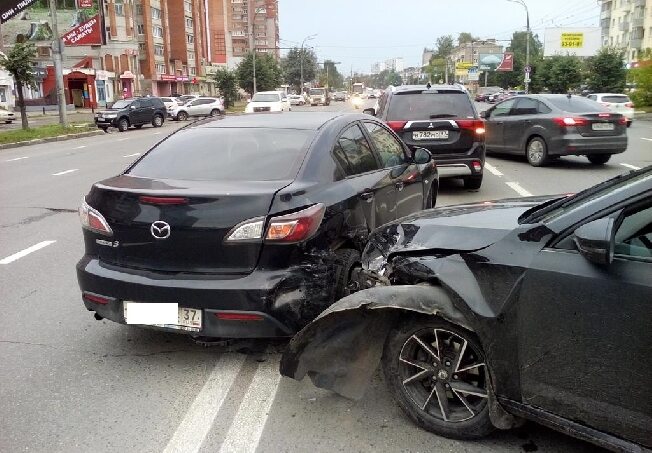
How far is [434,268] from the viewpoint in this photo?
291 centimetres

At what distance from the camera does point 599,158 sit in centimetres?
1323

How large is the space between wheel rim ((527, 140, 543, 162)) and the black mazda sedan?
9.75 m

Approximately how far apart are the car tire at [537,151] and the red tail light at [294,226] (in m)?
10.4

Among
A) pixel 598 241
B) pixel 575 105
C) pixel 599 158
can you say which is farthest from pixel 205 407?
pixel 599 158

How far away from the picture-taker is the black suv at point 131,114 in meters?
30.6

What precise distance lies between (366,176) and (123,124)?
96.7 ft

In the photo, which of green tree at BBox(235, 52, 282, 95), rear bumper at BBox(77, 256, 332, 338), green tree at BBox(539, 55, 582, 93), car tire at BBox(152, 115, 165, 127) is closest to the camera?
rear bumper at BBox(77, 256, 332, 338)

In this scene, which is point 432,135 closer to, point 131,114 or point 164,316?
point 164,316

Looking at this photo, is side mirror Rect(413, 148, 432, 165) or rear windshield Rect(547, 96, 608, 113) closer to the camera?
side mirror Rect(413, 148, 432, 165)

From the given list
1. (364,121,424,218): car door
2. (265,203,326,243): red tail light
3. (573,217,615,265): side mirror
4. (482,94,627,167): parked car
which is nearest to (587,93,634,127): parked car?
(482,94,627,167): parked car

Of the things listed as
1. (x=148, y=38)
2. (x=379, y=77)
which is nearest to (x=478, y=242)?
(x=148, y=38)

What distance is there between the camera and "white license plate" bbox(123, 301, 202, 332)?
3.54 m

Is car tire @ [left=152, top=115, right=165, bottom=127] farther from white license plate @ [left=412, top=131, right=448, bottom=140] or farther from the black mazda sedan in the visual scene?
the black mazda sedan

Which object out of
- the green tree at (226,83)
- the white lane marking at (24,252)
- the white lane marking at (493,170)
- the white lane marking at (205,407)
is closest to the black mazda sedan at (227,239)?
the white lane marking at (205,407)
